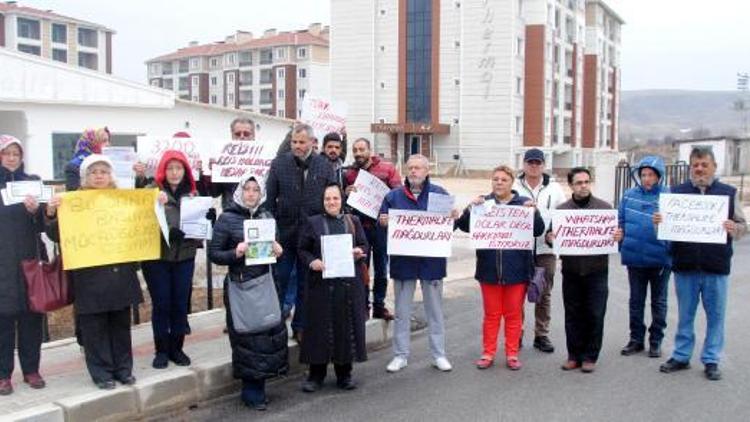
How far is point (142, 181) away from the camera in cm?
745

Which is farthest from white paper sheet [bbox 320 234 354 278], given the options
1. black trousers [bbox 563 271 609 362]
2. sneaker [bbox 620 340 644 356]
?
sneaker [bbox 620 340 644 356]

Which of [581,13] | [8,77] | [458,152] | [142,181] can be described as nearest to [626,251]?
[142,181]

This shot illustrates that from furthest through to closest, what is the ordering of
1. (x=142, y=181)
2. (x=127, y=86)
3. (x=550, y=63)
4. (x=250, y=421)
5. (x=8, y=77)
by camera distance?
(x=550, y=63), (x=127, y=86), (x=8, y=77), (x=142, y=181), (x=250, y=421)

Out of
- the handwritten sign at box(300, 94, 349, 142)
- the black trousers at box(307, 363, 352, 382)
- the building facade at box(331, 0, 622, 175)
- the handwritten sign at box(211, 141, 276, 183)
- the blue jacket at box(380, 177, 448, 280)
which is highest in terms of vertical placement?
the building facade at box(331, 0, 622, 175)

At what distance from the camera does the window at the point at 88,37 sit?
10406 cm

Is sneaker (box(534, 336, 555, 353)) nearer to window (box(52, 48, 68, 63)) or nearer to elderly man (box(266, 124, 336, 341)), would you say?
elderly man (box(266, 124, 336, 341))

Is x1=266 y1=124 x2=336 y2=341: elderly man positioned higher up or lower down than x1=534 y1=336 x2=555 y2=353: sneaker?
higher up

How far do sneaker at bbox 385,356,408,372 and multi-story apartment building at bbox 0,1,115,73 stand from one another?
96.5 meters

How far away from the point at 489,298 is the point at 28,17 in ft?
345

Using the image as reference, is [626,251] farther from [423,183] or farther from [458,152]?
[458,152]

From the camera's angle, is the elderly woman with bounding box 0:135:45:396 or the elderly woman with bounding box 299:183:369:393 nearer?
the elderly woman with bounding box 0:135:45:396

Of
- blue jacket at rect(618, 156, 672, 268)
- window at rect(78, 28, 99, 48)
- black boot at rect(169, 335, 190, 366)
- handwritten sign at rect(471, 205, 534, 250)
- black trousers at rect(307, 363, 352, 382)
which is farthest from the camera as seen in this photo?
window at rect(78, 28, 99, 48)

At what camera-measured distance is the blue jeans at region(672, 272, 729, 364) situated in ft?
24.0

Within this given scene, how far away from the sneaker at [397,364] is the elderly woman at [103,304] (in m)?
2.57
